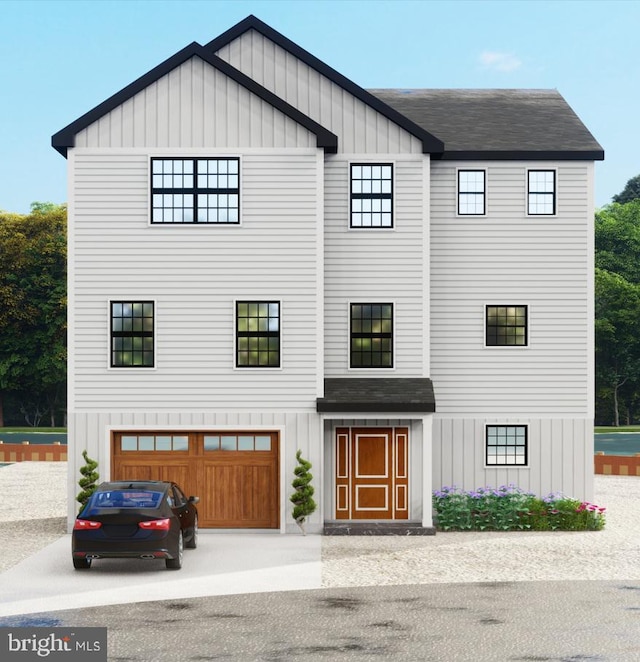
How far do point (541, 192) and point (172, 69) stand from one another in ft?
30.6

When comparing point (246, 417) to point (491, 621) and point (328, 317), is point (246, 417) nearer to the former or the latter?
point (328, 317)

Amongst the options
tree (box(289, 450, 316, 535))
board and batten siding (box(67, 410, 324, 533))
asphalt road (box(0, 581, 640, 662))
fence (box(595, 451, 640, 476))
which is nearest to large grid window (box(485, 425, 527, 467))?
board and batten siding (box(67, 410, 324, 533))

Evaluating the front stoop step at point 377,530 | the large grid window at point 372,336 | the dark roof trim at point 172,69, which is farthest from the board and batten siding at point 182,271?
the front stoop step at point 377,530

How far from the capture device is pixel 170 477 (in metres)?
24.0

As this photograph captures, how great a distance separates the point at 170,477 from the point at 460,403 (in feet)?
23.5

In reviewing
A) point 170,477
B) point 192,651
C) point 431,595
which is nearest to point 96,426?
point 170,477

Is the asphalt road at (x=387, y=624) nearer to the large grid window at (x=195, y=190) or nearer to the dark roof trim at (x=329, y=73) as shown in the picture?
the large grid window at (x=195, y=190)

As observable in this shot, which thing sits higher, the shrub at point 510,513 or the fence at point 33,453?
the shrub at point 510,513

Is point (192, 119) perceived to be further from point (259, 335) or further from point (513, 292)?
point (513, 292)

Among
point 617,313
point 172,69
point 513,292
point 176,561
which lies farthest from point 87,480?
point 617,313

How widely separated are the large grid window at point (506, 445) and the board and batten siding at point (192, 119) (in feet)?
27.0

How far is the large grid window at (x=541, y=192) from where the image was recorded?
25.9 metres

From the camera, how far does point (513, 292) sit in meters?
25.8

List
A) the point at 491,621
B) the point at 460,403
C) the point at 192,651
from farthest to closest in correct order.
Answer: the point at 460,403
the point at 491,621
the point at 192,651
